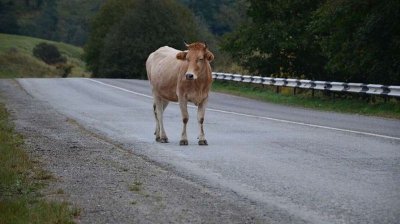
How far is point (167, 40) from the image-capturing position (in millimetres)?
79312

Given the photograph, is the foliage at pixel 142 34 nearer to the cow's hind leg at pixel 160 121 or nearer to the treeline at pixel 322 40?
the treeline at pixel 322 40

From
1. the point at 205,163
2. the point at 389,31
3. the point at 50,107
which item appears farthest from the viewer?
the point at 389,31

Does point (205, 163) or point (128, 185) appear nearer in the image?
point (128, 185)

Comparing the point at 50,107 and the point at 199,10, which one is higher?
the point at 199,10

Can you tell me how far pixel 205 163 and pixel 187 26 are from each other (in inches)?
2776

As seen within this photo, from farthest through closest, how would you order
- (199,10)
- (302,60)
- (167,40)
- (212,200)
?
(199,10) < (167,40) < (302,60) < (212,200)

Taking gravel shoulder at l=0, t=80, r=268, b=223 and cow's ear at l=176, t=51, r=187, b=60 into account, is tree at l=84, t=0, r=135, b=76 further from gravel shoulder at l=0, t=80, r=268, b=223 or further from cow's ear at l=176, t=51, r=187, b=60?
gravel shoulder at l=0, t=80, r=268, b=223

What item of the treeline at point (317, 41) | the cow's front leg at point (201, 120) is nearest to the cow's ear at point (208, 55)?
the cow's front leg at point (201, 120)

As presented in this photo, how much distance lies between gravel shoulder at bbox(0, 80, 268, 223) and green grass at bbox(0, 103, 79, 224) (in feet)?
0.57

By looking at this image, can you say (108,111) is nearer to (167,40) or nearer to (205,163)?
(205,163)

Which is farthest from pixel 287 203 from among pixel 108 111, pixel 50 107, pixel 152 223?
pixel 50 107

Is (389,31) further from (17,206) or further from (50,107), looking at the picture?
(17,206)

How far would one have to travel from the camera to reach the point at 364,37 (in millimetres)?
27531

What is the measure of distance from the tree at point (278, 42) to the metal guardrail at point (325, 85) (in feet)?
5.07
